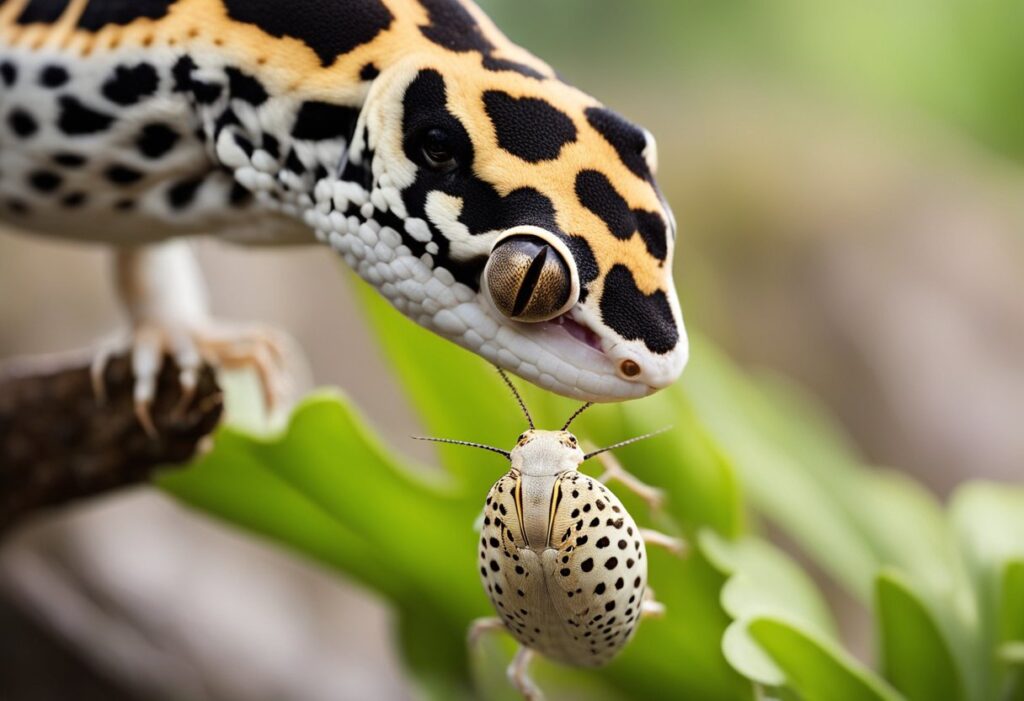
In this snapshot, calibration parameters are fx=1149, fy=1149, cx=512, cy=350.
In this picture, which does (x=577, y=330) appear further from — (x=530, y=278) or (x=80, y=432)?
(x=80, y=432)

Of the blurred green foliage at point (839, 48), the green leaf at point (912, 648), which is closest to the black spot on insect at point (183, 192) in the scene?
the green leaf at point (912, 648)

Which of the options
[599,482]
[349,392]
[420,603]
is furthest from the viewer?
[349,392]

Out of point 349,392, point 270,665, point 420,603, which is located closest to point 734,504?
point 420,603

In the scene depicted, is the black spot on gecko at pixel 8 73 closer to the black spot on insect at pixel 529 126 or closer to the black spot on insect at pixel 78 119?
the black spot on insect at pixel 78 119

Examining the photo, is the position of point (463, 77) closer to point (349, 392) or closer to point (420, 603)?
point (420, 603)

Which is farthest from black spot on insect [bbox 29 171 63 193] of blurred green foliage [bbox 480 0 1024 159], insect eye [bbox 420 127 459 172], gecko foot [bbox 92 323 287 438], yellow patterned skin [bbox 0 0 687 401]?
blurred green foliage [bbox 480 0 1024 159]

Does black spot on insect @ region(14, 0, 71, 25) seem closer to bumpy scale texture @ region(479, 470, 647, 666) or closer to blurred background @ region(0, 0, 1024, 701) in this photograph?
blurred background @ region(0, 0, 1024, 701)
